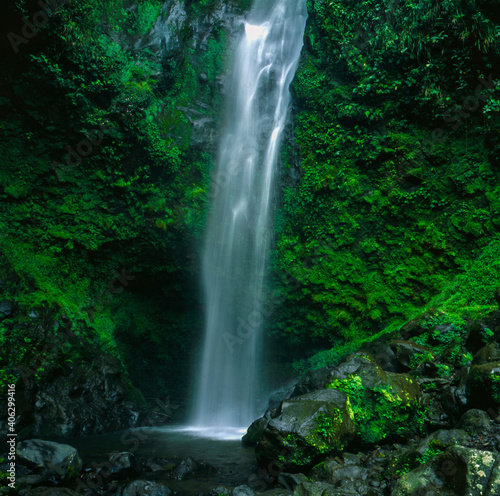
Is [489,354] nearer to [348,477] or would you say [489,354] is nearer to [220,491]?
[348,477]

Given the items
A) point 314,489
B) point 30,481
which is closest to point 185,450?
point 30,481

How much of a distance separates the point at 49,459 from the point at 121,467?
1054 mm

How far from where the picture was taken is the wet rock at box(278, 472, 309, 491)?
466cm

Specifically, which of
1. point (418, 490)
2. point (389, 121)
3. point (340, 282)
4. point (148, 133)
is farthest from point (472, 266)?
point (148, 133)

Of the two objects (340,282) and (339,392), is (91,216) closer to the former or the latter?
(340,282)

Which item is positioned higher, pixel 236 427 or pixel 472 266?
pixel 472 266

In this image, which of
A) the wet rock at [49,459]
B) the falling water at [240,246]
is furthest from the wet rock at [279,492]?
the falling water at [240,246]

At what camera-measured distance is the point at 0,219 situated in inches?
379

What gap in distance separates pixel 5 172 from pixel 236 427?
990 cm

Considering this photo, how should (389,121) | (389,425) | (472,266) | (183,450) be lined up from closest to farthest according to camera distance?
1. (389,425)
2. (183,450)
3. (472,266)
4. (389,121)

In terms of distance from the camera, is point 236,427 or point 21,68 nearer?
point 21,68

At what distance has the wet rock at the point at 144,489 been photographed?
15.9ft

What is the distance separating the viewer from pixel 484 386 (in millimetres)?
4430

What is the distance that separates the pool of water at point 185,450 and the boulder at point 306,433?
73 cm
